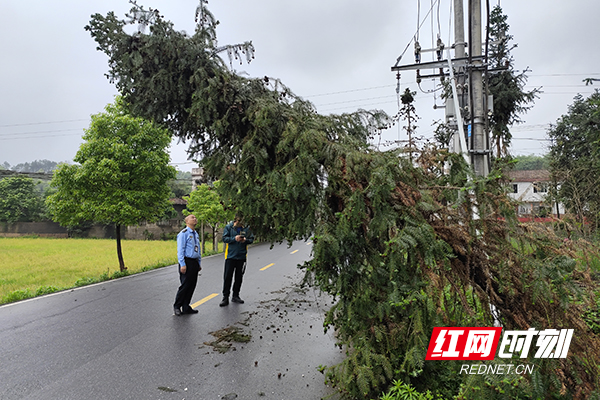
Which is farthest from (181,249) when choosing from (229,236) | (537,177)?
(537,177)

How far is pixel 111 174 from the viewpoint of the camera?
37.0 feet

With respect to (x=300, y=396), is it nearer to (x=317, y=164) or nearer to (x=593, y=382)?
(x=317, y=164)

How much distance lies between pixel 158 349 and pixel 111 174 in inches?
323

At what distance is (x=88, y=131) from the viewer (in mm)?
11852

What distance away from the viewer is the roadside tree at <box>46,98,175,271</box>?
11320mm

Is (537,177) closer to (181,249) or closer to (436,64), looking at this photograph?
(436,64)

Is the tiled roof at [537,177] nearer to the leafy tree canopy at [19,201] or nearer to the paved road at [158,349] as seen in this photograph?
the paved road at [158,349]

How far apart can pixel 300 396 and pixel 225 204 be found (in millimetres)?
2217

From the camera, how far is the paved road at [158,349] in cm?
367

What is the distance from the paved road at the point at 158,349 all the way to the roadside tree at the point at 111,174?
3940mm
